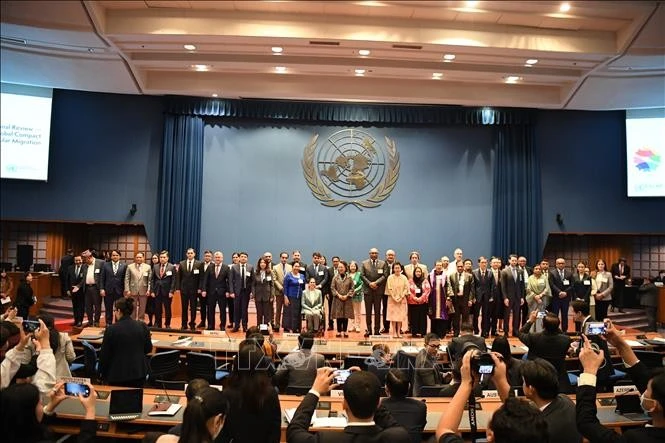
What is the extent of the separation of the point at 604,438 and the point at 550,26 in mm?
8533

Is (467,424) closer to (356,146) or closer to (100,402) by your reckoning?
(100,402)

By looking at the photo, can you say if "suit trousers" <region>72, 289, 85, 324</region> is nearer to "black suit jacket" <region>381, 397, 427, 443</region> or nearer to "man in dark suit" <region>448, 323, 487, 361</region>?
"man in dark suit" <region>448, 323, 487, 361</region>

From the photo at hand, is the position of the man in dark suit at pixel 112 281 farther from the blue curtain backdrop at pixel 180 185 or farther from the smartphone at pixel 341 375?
the smartphone at pixel 341 375

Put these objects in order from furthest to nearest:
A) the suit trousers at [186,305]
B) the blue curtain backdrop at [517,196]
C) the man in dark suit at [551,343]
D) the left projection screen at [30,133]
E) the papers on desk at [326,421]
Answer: the blue curtain backdrop at [517,196] < the left projection screen at [30,133] < the suit trousers at [186,305] < the man in dark suit at [551,343] < the papers on desk at [326,421]

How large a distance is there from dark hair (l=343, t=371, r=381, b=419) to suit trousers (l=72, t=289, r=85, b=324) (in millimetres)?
8678

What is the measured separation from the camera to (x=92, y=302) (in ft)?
31.5

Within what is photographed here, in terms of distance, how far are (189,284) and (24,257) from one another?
5820 mm

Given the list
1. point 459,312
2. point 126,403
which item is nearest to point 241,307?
point 459,312

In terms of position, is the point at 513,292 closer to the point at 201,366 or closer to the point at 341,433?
the point at 201,366

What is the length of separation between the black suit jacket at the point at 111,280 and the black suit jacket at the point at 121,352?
498 cm

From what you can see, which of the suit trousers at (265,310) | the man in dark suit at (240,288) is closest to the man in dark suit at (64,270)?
the man in dark suit at (240,288)

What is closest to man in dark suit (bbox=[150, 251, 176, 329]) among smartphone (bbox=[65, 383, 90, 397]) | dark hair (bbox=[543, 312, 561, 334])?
smartphone (bbox=[65, 383, 90, 397])

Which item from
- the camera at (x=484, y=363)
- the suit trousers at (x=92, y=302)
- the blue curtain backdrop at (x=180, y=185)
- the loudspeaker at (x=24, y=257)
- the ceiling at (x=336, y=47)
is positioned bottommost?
the suit trousers at (x=92, y=302)

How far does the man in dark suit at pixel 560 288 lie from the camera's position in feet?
31.4
